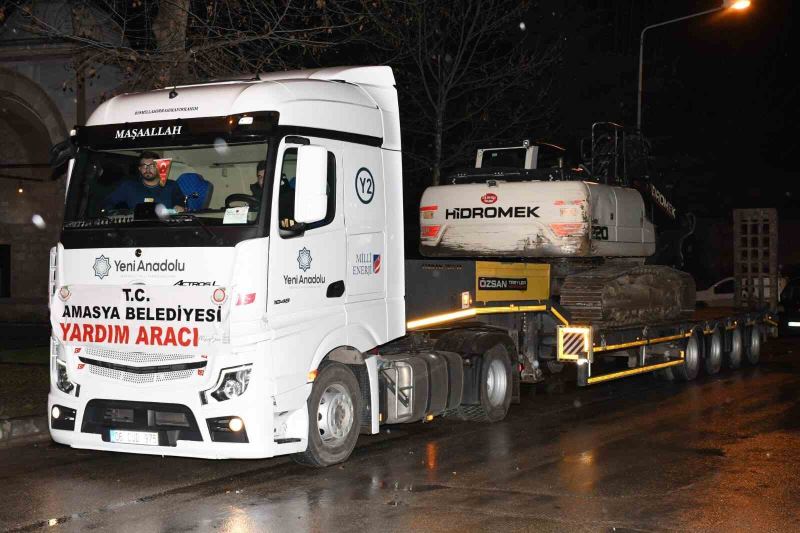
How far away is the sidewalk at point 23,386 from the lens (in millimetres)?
11312

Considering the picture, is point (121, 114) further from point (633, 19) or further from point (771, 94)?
point (771, 94)

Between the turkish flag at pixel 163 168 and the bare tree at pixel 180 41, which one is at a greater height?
the bare tree at pixel 180 41

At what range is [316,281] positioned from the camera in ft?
30.2

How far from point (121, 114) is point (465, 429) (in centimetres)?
519

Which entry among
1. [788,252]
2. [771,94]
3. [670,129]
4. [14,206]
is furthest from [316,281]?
[771,94]

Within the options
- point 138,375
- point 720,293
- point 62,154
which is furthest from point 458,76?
point 138,375

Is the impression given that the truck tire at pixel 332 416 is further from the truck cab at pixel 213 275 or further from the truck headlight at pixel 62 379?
the truck headlight at pixel 62 379

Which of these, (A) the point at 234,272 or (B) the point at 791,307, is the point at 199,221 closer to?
(A) the point at 234,272

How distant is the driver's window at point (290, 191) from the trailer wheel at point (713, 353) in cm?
1056

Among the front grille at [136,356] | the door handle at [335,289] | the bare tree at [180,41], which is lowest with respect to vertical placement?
the front grille at [136,356]

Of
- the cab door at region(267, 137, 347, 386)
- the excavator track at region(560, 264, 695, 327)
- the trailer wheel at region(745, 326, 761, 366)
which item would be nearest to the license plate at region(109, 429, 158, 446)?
the cab door at region(267, 137, 347, 386)

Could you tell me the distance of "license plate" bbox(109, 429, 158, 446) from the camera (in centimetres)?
854

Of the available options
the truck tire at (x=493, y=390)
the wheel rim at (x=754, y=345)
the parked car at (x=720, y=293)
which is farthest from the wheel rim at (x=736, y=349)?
the parked car at (x=720, y=293)

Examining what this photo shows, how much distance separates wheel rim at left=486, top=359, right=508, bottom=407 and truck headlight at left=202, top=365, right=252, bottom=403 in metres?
4.43
